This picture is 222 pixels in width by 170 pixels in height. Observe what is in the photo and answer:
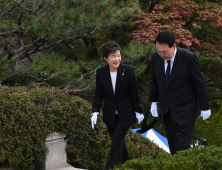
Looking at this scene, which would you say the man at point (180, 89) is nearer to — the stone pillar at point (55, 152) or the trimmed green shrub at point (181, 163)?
the trimmed green shrub at point (181, 163)

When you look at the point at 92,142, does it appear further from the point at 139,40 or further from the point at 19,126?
the point at 139,40

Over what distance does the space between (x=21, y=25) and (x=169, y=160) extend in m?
5.33

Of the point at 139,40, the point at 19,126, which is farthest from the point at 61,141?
the point at 139,40

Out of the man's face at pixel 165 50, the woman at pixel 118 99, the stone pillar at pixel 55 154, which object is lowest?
the stone pillar at pixel 55 154

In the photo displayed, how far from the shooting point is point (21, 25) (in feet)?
22.5

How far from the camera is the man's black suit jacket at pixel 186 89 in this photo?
3422mm

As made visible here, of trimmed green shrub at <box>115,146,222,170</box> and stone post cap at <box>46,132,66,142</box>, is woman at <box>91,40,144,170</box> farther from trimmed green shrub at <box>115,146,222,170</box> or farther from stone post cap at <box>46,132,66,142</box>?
stone post cap at <box>46,132,66,142</box>

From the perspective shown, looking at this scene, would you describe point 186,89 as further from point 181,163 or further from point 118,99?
point 181,163

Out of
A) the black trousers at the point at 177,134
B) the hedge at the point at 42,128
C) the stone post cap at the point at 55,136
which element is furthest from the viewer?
the stone post cap at the point at 55,136

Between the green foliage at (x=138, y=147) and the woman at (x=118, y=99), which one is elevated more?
the woman at (x=118, y=99)

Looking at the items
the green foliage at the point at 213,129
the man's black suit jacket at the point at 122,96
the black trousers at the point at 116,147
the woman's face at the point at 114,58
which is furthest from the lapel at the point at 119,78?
the green foliage at the point at 213,129

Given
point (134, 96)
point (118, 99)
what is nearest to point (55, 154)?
point (118, 99)

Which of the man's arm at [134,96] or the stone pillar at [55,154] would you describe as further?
Answer: the stone pillar at [55,154]

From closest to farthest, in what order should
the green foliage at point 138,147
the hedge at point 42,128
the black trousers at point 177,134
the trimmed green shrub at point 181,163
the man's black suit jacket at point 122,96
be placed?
the trimmed green shrub at point 181,163, the black trousers at point 177,134, the man's black suit jacket at point 122,96, the hedge at point 42,128, the green foliage at point 138,147
